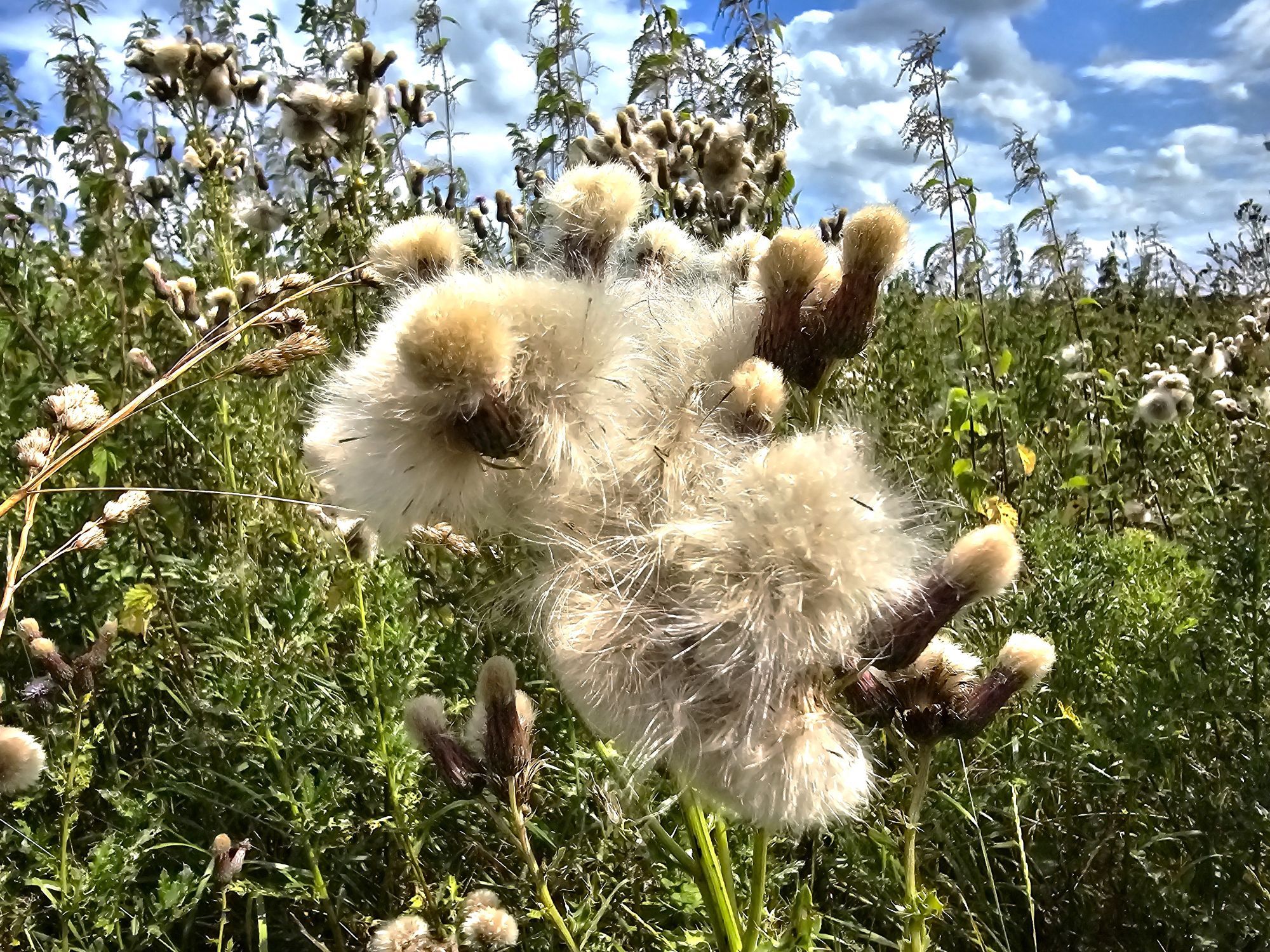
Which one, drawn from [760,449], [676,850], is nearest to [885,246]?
[760,449]

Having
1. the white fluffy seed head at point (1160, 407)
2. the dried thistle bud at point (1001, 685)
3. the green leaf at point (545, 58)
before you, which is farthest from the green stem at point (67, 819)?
the white fluffy seed head at point (1160, 407)

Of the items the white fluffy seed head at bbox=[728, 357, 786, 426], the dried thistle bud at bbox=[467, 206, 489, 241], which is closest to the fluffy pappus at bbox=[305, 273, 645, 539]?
the white fluffy seed head at bbox=[728, 357, 786, 426]

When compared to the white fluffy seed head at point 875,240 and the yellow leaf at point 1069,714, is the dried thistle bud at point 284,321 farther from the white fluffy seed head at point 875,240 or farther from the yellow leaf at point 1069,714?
the yellow leaf at point 1069,714

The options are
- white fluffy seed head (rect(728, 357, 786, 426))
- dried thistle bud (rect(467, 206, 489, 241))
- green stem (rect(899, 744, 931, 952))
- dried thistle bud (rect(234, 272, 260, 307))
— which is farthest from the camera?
dried thistle bud (rect(467, 206, 489, 241))

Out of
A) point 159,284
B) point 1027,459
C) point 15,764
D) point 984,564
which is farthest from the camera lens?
point 1027,459

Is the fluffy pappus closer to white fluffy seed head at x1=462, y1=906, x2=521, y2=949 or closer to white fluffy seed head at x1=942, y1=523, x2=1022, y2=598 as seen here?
A: white fluffy seed head at x1=942, y1=523, x2=1022, y2=598

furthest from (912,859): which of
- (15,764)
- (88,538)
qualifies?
(15,764)

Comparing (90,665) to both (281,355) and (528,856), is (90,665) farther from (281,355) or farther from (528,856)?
A: (528,856)
